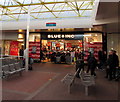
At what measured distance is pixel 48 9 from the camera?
13.9m

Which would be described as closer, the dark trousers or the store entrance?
the dark trousers

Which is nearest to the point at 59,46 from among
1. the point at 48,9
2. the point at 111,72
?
the point at 48,9

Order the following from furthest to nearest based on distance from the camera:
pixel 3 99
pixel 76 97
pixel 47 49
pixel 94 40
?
pixel 47 49 < pixel 94 40 < pixel 76 97 < pixel 3 99

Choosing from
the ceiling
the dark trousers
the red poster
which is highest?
the ceiling

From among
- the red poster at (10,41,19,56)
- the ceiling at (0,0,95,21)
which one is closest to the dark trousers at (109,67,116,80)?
the ceiling at (0,0,95,21)

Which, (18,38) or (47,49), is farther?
(47,49)

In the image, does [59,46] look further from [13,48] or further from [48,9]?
[13,48]

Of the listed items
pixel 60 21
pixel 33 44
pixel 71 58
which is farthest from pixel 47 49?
pixel 60 21

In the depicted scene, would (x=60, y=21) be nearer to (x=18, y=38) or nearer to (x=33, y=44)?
(x=33, y=44)

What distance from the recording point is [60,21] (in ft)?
28.8

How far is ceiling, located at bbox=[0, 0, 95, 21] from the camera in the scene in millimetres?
12620

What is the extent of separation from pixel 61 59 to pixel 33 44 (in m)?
3.82

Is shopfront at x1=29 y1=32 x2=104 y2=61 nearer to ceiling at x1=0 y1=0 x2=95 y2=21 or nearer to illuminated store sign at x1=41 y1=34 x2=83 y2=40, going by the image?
illuminated store sign at x1=41 y1=34 x2=83 y2=40

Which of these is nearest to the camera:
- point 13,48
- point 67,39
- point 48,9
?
point 67,39
